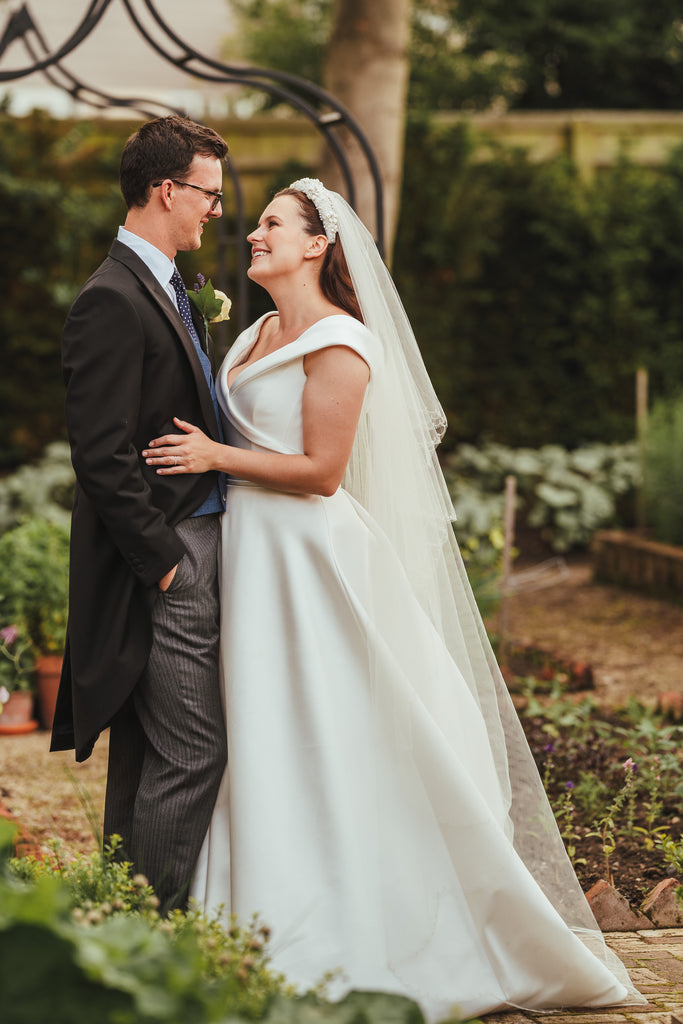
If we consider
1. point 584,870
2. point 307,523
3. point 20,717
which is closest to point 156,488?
point 307,523

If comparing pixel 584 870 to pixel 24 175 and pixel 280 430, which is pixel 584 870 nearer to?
pixel 280 430

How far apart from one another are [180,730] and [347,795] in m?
0.41

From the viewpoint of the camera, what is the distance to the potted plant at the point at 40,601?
4863 mm

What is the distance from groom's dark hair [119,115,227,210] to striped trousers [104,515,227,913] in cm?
82

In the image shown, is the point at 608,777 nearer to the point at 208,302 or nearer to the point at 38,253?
the point at 208,302

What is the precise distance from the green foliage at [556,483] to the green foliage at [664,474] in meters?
0.56

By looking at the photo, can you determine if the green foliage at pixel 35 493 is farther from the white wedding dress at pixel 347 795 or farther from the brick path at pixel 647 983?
the brick path at pixel 647 983

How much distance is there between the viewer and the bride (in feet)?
8.00

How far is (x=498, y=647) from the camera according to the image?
5.86 metres

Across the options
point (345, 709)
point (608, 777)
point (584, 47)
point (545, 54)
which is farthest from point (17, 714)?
point (545, 54)

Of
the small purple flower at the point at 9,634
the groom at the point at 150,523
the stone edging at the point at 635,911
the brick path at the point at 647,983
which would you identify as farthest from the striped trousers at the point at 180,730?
the small purple flower at the point at 9,634

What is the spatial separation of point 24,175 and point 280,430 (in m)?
7.62

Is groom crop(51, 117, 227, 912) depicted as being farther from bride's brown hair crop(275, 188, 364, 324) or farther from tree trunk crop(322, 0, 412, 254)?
tree trunk crop(322, 0, 412, 254)

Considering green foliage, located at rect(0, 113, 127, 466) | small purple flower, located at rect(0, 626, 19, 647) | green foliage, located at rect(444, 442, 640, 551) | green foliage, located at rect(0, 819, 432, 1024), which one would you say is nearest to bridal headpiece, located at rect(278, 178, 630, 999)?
green foliage, located at rect(0, 819, 432, 1024)
